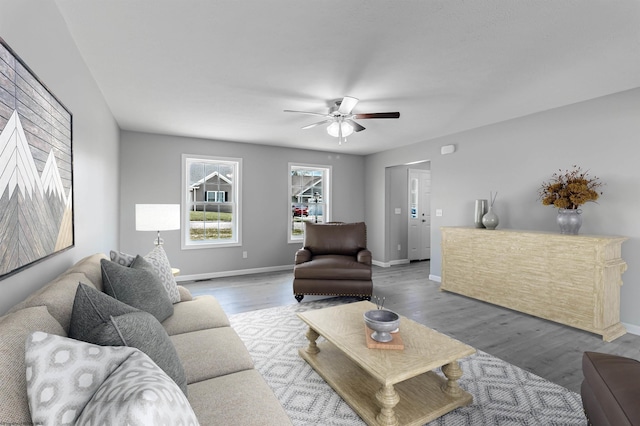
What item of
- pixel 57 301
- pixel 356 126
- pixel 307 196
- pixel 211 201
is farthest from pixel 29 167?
pixel 307 196

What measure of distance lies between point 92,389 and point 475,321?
3.49m

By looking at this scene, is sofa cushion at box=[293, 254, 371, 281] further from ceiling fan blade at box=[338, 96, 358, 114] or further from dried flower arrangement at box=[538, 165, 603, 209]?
dried flower arrangement at box=[538, 165, 603, 209]

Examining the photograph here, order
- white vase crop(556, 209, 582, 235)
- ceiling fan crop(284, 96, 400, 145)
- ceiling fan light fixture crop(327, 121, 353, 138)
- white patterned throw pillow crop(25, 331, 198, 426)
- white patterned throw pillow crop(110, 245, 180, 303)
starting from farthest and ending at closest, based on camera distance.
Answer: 1. ceiling fan light fixture crop(327, 121, 353, 138)
2. white vase crop(556, 209, 582, 235)
3. ceiling fan crop(284, 96, 400, 145)
4. white patterned throw pillow crop(110, 245, 180, 303)
5. white patterned throw pillow crop(25, 331, 198, 426)

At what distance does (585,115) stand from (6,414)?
4787 millimetres

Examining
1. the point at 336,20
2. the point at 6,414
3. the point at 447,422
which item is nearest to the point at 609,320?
the point at 447,422

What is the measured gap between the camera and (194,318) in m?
2.09

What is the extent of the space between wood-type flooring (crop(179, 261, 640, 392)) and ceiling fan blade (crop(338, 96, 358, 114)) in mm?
2389

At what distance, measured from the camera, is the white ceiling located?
1.86 metres

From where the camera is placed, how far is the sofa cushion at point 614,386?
1.16 meters

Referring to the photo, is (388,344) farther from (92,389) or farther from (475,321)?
(475,321)

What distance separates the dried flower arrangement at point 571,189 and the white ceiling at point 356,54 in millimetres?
836

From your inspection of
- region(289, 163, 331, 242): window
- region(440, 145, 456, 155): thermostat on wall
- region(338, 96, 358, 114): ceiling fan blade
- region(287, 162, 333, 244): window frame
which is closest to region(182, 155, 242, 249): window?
region(287, 162, 333, 244): window frame

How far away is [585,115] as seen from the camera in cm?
337

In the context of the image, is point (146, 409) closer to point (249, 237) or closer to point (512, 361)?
point (512, 361)
